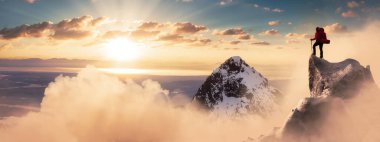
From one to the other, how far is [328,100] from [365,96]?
131 inches

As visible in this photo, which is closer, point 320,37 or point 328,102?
point 328,102

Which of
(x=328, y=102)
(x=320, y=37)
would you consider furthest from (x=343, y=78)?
(x=320, y=37)

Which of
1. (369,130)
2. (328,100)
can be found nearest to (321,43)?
(328,100)

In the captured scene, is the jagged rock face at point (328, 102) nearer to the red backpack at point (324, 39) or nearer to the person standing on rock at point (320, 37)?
the red backpack at point (324, 39)

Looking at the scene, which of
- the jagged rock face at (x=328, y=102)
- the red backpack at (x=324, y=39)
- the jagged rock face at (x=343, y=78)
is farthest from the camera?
the red backpack at (x=324, y=39)

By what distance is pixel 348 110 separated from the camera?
1351 inches

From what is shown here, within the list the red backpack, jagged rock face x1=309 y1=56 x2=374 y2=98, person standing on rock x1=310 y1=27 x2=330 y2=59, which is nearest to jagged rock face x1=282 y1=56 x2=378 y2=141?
jagged rock face x1=309 y1=56 x2=374 y2=98

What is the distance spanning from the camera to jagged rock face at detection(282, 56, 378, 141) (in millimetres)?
34375

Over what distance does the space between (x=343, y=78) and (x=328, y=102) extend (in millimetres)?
2925

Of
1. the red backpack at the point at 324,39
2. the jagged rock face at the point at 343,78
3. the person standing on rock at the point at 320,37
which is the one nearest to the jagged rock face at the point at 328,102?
the jagged rock face at the point at 343,78

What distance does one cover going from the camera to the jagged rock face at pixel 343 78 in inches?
1393

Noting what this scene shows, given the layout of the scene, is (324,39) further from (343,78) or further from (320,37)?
(343,78)

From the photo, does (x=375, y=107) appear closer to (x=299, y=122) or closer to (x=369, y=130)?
(x=369, y=130)

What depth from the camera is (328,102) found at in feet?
113
